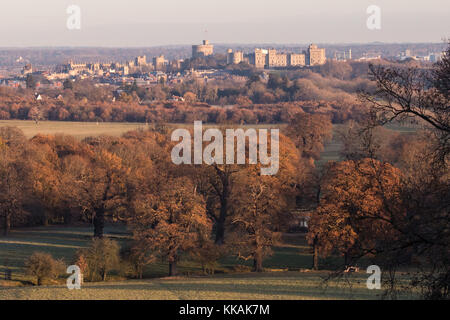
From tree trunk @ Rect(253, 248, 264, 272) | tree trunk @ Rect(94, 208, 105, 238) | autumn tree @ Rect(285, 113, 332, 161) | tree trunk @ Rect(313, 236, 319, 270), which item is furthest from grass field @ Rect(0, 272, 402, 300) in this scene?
autumn tree @ Rect(285, 113, 332, 161)

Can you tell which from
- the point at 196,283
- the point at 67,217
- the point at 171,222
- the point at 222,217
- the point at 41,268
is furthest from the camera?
the point at 67,217

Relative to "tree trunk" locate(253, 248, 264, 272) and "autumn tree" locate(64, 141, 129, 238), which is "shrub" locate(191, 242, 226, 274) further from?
"autumn tree" locate(64, 141, 129, 238)

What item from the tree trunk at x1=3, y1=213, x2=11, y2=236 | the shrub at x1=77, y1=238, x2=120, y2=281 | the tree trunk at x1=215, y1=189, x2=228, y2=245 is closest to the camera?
the shrub at x1=77, y1=238, x2=120, y2=281

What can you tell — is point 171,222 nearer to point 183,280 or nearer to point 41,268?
point 183,280

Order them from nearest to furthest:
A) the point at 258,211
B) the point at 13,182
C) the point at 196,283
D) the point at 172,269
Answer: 1. the point at 196,283
2. the point at 172,269
3. the point at 258,211
4. the point at 13,182

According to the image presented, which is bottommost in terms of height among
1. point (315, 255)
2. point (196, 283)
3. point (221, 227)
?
point (315, 255)

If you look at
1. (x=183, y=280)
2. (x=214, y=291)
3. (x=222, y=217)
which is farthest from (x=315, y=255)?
(x=214, y=291)

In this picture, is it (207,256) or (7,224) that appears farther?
(7,224)

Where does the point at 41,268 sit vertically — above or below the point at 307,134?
below

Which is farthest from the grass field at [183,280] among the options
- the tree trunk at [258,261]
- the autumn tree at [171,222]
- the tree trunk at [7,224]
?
the autumn tree at [171,222]

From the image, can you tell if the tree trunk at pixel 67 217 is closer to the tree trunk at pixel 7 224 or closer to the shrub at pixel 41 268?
the tree trunk at pixel 7 224

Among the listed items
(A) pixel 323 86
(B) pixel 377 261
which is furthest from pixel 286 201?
(A) pixel 323 86

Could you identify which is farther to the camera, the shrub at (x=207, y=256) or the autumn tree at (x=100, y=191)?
the autumn tree at (x=100, y=191)
